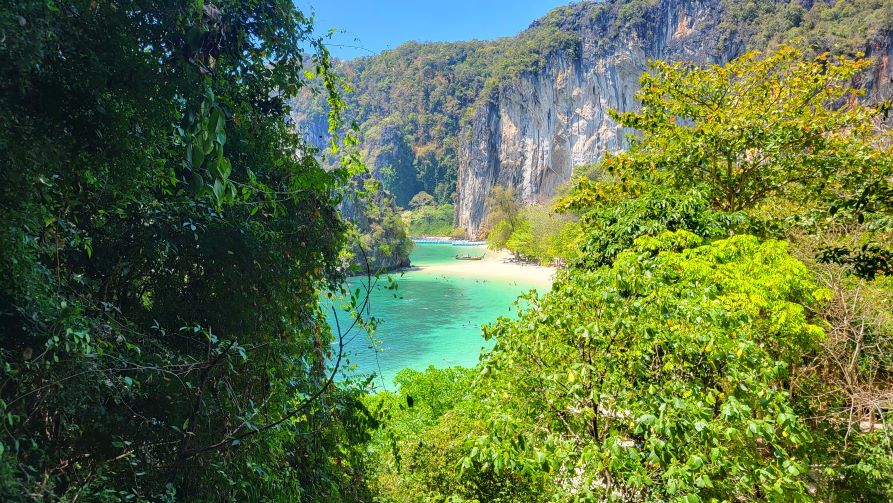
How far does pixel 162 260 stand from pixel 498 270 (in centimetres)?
4308

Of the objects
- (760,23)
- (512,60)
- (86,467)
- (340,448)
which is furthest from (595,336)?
(512,60)

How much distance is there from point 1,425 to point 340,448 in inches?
74.0

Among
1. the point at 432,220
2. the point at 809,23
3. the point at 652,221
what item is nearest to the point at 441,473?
the point at 652,221

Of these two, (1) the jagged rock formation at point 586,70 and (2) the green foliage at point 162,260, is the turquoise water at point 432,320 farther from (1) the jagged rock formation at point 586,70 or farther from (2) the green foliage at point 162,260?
(1) the jagged rock formation at point 586,70

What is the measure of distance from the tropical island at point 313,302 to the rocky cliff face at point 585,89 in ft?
167

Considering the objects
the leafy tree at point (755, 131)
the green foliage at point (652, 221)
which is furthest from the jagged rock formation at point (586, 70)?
the green foliage at point (652, 221)

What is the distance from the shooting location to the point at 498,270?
45.3 meters

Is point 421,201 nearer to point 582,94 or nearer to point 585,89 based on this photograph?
point 582,94

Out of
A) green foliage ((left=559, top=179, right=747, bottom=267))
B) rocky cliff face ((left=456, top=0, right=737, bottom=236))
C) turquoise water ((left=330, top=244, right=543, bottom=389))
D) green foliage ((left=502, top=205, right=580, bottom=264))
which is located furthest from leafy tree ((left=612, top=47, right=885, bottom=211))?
rocky cliff face ((left=456, top=0, right=737, bottom=236))

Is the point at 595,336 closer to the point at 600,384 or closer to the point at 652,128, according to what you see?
the point at 600,384

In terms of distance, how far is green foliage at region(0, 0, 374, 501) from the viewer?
1.63 meters

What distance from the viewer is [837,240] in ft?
20.1

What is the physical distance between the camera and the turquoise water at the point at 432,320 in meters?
17.8

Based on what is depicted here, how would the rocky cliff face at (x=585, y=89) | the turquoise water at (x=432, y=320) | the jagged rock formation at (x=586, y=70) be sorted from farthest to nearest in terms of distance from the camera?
the rocky cliff face at (x=585, y=89)
the jagged rock formation at (x=586, y=70)
the turquoise water at (x=432, y=320)
